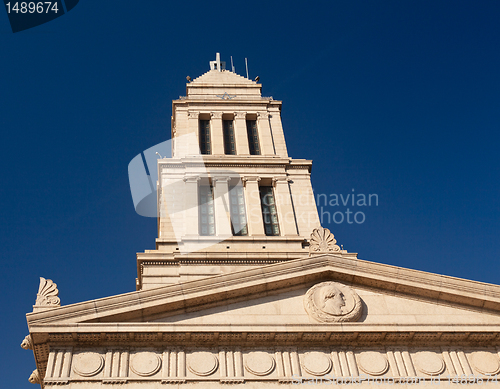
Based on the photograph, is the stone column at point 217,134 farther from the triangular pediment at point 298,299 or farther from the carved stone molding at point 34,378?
the carved stone molding at point 34,378

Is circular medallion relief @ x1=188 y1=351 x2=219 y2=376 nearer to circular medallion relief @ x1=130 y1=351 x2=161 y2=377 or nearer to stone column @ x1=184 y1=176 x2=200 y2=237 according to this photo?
circular medallion relief @ x1=130 y1=351 x2=161 y2=377

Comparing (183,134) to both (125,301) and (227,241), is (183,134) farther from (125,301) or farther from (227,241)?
(125,301)

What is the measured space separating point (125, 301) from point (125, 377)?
8.32 ft

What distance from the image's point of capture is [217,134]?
133 feet

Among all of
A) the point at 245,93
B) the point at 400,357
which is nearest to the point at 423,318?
the point at 400,357

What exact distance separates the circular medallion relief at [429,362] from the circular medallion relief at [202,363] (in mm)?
6960

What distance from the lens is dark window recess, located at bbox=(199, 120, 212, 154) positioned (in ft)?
132

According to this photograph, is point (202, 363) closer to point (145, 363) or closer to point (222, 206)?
point (145, 363)

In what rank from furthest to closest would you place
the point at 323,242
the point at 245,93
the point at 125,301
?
the point at 245,93, the point at 323,242, the point at 125,301

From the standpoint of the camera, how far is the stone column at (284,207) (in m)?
34.9

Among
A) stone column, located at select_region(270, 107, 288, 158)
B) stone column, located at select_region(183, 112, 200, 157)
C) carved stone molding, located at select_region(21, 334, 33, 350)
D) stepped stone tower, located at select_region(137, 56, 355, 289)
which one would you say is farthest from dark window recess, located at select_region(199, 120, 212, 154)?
carved stone molding, located at select_region(21, 334, 33, 350)

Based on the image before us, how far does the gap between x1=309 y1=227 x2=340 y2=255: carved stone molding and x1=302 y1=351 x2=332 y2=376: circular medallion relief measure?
13.7 feet

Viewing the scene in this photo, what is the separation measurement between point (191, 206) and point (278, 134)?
31.2ft

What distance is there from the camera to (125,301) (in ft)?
66.1
